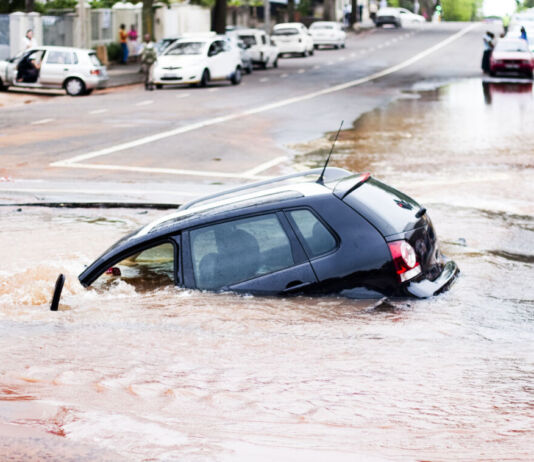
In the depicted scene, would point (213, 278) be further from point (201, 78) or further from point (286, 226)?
point (201, 78)

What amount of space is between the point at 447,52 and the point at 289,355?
5243cm

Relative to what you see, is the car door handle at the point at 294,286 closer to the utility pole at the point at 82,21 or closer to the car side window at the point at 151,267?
the car side window at the point at 151,267

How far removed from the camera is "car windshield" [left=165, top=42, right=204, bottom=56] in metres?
36.0

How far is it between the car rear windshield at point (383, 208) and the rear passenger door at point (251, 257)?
0.54 meters

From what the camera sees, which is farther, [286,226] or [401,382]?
[286,226]

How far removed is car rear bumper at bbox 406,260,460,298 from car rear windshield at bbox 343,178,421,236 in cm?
42

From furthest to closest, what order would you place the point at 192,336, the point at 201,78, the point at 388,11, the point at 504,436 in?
the point at 388,11, the point at 201,78, the point at 192,336, the point at 504,436

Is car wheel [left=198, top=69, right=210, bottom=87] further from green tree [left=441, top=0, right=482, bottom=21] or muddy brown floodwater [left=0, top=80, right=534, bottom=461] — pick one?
green tree [left=441, top=0, right=482, bottom=21]

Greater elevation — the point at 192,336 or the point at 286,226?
the point at 286,226

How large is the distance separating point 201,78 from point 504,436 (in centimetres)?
3039

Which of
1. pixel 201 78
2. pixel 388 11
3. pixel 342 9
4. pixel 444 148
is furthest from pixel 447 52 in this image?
pixel 342 9

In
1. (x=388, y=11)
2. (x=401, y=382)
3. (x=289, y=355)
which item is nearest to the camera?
(x=401, y=382)

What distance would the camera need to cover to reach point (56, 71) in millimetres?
32938

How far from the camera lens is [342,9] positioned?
4122 inches
